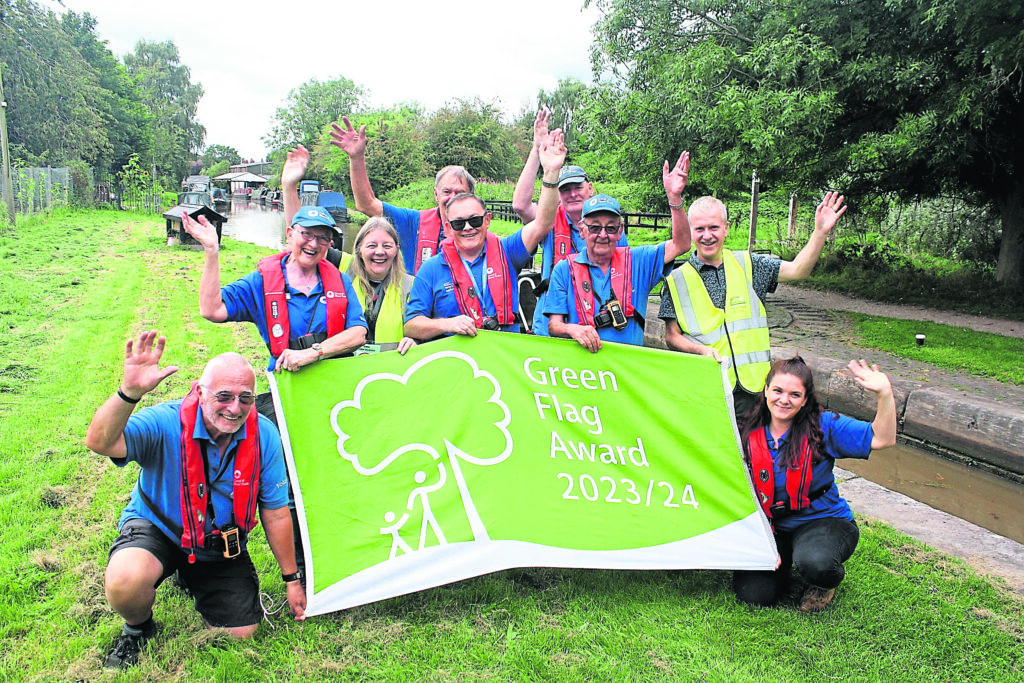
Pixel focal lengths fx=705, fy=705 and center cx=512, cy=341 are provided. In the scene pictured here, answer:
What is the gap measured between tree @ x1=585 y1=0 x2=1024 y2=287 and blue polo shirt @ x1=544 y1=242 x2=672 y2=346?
618cm

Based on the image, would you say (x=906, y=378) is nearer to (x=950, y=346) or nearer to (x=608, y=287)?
(x=950, y=346)

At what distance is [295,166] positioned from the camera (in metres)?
4.87

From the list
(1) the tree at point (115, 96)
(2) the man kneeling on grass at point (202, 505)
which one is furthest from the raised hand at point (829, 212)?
(1) the tree at point (115, 96)

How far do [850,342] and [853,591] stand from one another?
7.18 meters

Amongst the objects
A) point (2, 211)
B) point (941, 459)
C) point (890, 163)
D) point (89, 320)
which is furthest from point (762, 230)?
point (2, 211)

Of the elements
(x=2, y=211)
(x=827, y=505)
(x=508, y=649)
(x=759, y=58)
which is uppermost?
(x=759, y=58)

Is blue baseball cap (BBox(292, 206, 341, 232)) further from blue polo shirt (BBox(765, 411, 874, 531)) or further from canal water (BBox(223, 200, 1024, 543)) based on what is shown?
canal water (BBox(223, 200, 1024, 543))

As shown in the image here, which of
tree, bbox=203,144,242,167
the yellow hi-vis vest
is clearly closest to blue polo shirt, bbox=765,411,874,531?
the yellow hi-vis vest

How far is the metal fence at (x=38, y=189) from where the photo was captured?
26472mm

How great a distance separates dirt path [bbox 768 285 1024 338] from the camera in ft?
35.8

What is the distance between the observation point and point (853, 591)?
3838 mm

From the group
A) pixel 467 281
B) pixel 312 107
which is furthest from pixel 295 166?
pixel 312 107

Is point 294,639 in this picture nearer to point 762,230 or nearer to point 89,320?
point 89,320

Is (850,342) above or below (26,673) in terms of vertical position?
above
